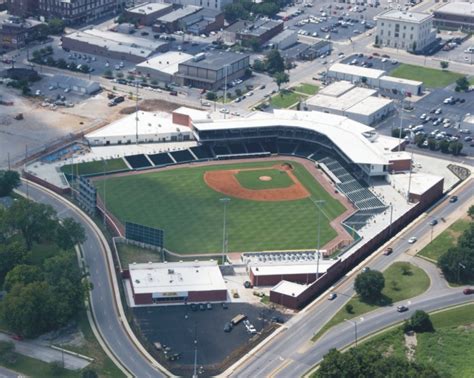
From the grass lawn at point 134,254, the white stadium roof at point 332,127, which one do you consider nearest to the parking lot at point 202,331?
the grass lawn at point 134,254

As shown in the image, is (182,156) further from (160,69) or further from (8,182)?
(160,69)

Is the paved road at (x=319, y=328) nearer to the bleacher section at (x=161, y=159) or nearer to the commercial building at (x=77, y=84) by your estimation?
the bleacher section at (x=161, y=159)

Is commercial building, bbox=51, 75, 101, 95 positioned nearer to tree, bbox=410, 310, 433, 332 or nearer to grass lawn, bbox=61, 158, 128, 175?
grass lawn, bbox=61, 158, 128, 175

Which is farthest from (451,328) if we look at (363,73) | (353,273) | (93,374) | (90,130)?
(363,73)

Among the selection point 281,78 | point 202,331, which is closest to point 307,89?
point 281,78

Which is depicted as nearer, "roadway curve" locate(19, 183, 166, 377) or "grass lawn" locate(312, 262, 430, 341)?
"roadway curve" locate(19, 183, 166, 377)

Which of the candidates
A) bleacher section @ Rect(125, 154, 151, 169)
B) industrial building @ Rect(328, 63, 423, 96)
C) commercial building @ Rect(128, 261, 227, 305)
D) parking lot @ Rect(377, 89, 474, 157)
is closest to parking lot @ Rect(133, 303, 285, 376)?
commercial building @ Rect(128, 261, 227, 305)
